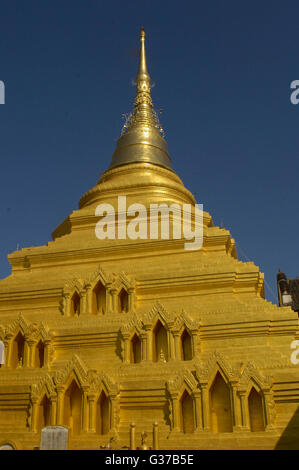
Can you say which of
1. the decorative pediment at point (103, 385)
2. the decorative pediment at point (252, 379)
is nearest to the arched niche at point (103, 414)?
the decorative pediment at point (103, 385)

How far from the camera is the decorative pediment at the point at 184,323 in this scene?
52.4 ft

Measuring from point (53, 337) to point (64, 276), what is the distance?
98.3 inches

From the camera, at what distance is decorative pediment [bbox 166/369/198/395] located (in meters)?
14.9

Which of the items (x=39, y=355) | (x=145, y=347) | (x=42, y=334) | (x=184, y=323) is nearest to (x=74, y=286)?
(x=42, y=334)

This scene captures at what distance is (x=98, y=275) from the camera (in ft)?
59.2

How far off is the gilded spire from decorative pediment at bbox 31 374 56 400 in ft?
39.9

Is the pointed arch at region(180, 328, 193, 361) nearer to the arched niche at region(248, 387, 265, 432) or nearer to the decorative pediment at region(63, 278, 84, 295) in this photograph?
the arched niche at region(248, 387, 265, 432)

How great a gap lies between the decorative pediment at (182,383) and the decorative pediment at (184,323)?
56.4 inches

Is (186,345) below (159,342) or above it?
below

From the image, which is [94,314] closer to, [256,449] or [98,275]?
[98,275]

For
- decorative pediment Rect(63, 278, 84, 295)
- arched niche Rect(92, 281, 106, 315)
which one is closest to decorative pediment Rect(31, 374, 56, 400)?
arched niche Rect(92, 281, 106, 315)

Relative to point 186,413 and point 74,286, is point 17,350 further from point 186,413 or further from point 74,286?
point 186,413

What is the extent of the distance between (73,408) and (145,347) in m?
2.93

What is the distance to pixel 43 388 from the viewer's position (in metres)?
15.9
